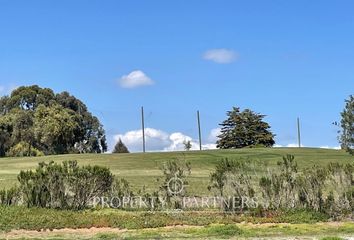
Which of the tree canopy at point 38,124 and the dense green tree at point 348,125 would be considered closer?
the dense green tree at point 348,125

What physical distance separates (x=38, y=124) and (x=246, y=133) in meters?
34.7

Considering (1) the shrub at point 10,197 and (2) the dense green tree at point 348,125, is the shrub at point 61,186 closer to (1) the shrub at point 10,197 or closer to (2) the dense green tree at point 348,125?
(1) the shrub at point 10,197

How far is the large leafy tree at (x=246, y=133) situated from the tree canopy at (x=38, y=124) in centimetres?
2484

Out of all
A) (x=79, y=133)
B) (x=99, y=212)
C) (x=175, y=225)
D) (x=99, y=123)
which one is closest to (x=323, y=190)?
(x=175, y=225)

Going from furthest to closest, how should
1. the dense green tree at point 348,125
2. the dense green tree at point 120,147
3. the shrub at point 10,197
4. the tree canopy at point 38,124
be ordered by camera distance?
the dense green tree at point 120,147, the tree canopy at point 38,124, the dense green tree at point 348,125, the shrub at point 10,197

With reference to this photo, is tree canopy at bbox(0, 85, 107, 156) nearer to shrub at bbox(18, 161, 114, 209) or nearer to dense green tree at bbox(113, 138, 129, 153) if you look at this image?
dense green tree at bbox(113, 138, 129, 153)

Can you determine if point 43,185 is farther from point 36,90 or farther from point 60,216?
point 36,90

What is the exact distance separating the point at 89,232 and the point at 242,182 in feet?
19.7

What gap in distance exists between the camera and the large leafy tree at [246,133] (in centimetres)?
9694

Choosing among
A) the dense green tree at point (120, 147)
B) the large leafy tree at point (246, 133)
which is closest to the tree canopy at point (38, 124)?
the dense green tree at point (120, 147)

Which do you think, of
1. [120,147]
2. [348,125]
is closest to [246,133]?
[120,147]

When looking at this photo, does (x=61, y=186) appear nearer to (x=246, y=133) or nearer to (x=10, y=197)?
(x=10, y=197)

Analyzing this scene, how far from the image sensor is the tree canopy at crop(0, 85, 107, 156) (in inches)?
3332

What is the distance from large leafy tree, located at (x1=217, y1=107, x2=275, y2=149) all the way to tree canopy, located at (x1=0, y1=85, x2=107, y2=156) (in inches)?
978
